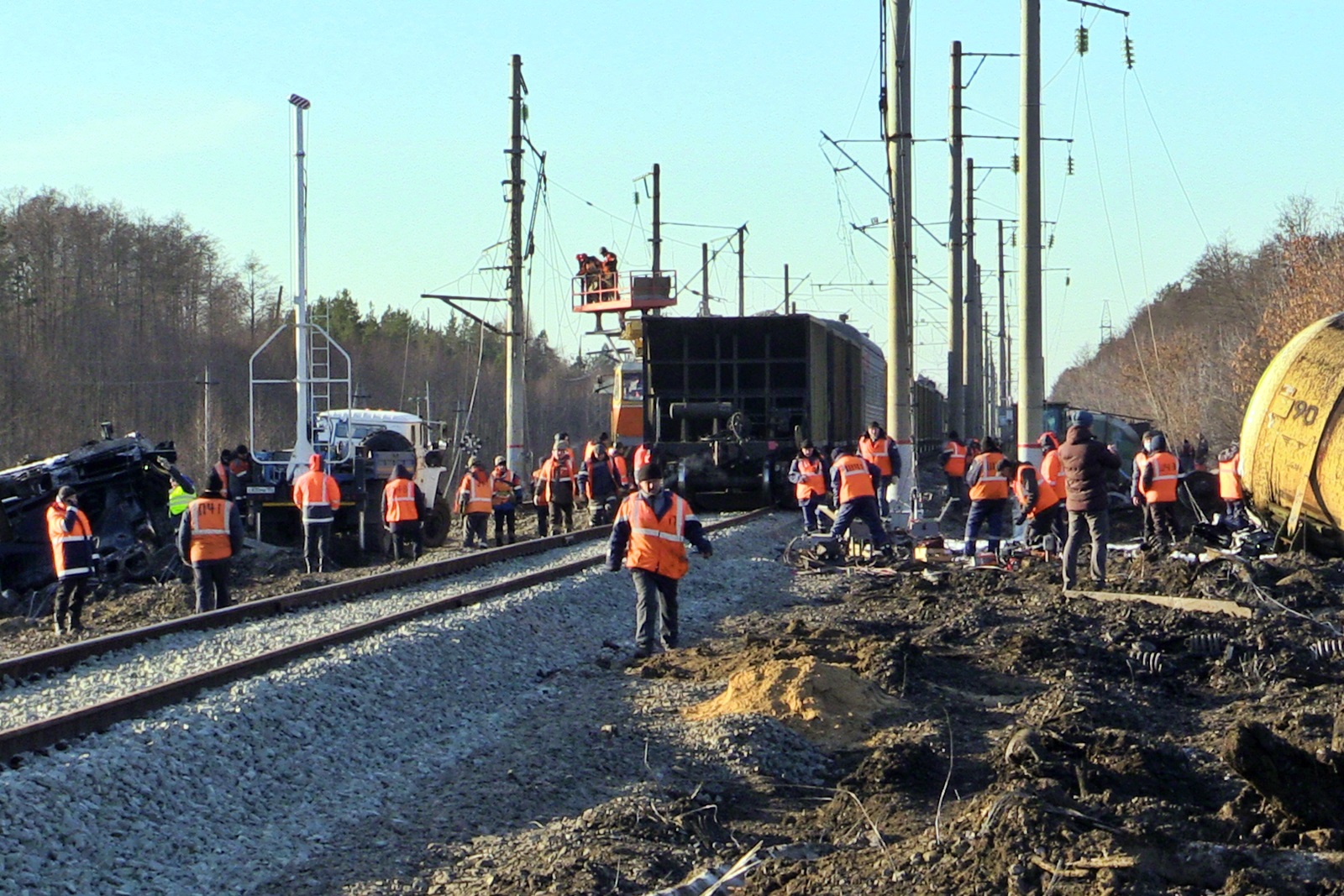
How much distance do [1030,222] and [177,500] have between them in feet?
39.9

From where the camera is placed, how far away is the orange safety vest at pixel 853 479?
16.6 meters

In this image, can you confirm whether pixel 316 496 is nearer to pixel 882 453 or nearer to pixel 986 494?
pixel 882 453

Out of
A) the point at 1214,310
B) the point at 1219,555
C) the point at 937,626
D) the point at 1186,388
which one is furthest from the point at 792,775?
the point at 1214,310

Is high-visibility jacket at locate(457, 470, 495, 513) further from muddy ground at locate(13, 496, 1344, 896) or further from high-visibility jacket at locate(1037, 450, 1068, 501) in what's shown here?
muddy ground at locate(13, 496, 1344, 896)

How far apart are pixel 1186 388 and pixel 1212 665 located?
51185mm

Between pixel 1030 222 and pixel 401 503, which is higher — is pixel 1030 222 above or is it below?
above

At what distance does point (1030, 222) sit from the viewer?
63.8 feet

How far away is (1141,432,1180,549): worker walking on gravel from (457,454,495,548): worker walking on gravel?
9.01 meters

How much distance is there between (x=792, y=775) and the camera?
7.60m

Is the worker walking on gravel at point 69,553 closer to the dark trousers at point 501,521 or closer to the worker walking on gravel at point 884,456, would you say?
the dark trousers at point 501,521

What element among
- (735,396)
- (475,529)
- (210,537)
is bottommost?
(475,529)

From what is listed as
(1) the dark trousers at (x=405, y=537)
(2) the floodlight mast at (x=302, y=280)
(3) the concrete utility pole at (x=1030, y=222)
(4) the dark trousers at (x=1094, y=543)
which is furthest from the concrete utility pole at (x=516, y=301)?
(4) the dark trousers at (x=1094, y=543)

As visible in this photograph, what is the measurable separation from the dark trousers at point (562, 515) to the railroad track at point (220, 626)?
13.9 ft

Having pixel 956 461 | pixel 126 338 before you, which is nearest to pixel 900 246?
pixel 956 461
